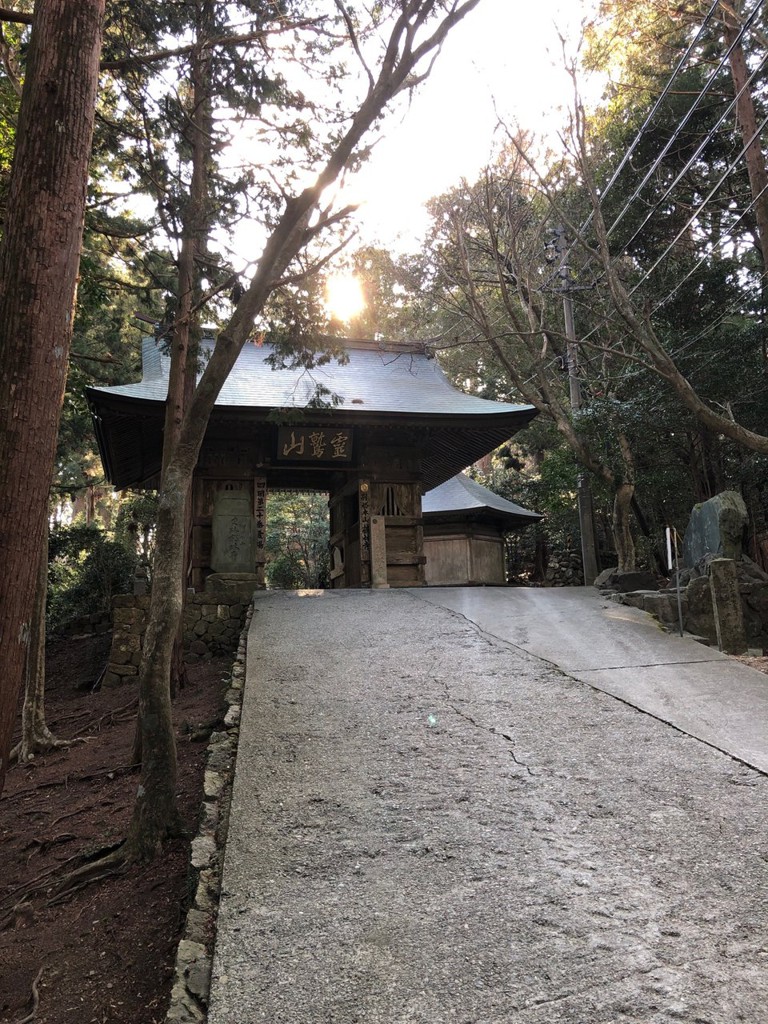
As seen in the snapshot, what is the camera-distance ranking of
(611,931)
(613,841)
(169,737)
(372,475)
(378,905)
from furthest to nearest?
(372,475) → (169,737) → (613,841) → (378,905) → (611,931)

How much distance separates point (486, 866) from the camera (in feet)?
8.91

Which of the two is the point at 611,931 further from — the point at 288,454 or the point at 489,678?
the point at 288,454

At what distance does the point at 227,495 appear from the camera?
35.9ft

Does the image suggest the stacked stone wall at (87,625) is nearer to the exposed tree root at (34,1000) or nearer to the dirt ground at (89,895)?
the dirt ground at (89,895)

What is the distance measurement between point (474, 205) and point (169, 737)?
11.0 meters

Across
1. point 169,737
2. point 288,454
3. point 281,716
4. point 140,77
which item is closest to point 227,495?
point 288,454

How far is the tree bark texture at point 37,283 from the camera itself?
90.0 inches

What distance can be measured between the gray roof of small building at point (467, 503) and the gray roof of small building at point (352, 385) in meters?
4.11

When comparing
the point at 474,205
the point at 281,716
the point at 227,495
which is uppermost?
the point at 474,205

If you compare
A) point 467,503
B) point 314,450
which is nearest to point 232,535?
point 314,450

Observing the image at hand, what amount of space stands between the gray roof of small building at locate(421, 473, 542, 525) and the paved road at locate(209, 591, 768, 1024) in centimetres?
1248

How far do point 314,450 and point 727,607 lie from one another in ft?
22.6

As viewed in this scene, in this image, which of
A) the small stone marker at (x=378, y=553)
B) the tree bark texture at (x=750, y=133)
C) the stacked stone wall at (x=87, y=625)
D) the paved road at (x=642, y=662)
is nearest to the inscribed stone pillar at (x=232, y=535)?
the small stone marker at (x=378, y=553)

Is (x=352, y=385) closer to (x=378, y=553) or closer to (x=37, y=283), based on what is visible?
(x=378, y=553)
